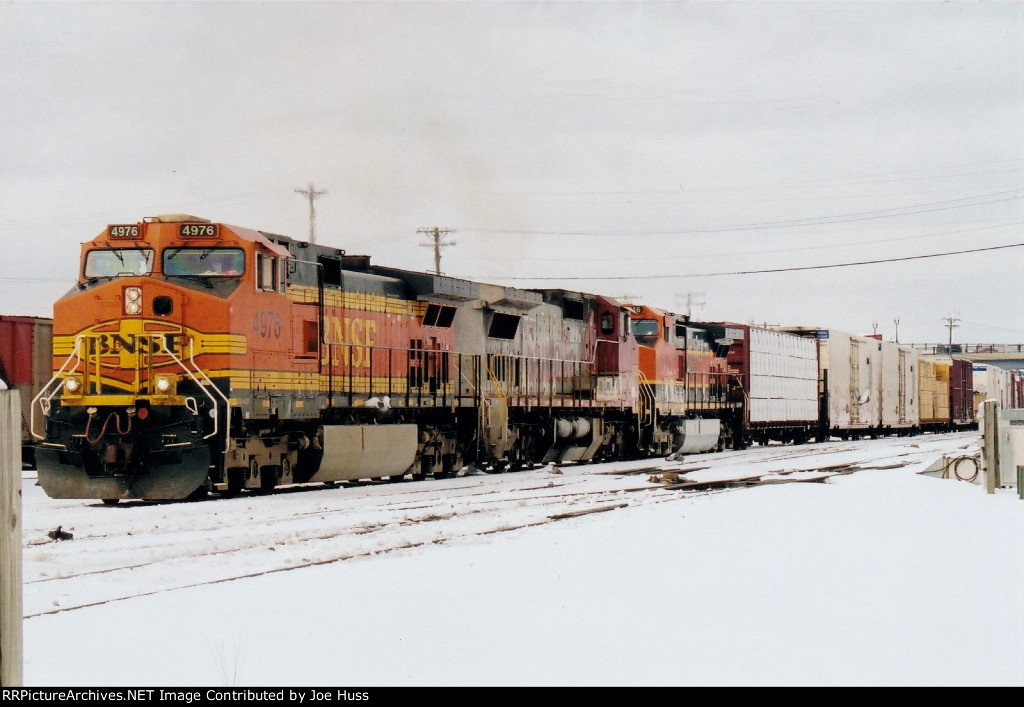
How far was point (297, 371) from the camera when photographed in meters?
14.9

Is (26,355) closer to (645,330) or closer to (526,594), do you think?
(645,330)

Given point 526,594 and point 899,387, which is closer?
point 526,594

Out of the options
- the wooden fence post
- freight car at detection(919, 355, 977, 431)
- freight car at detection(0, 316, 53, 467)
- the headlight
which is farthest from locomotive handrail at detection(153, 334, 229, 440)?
freight car at detection(919, 355, 977, 431)

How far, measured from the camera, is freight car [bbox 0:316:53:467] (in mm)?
20312

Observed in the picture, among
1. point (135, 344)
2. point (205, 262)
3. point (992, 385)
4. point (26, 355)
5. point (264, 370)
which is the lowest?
point (992, 385)

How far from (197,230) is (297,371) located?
2295 mm

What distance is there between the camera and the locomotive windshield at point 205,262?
13.9 meters

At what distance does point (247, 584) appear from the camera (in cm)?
732

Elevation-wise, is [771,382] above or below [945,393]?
above

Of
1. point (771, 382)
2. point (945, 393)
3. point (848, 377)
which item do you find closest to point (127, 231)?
point (771, 382)

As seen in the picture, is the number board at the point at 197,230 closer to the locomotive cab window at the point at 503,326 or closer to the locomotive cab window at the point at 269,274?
the locomotive cab window at the point at 269,274

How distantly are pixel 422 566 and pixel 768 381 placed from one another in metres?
26.5

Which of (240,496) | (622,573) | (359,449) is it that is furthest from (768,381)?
(622,573)

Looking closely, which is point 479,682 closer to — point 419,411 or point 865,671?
point 865,671
